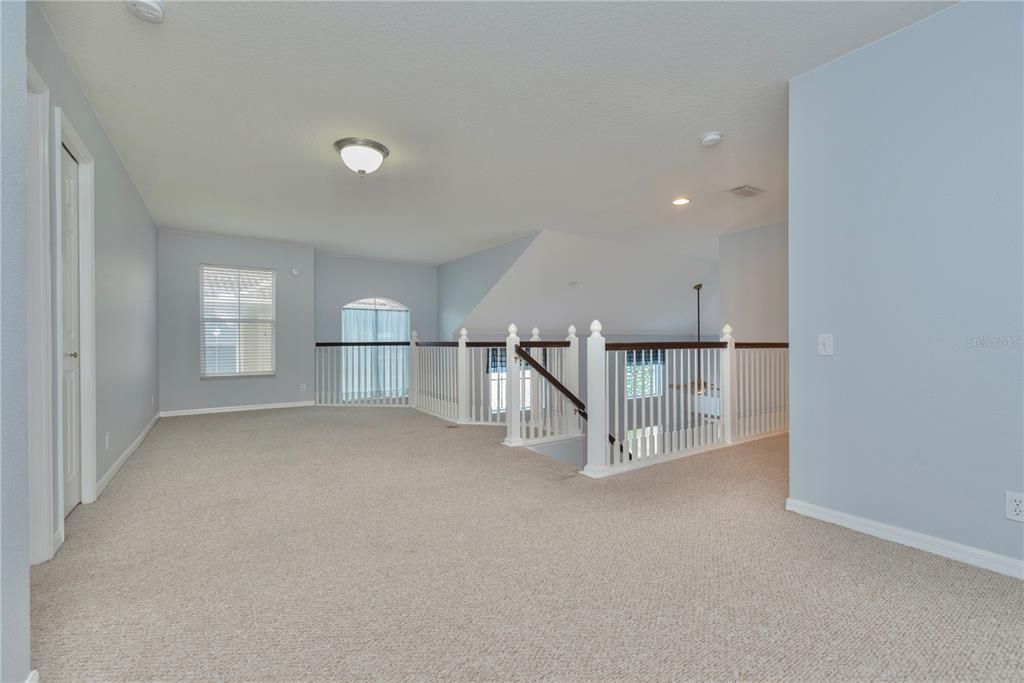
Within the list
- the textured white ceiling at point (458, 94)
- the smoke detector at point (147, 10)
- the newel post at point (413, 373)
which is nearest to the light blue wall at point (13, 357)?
the smoke detector at point (147, 10)

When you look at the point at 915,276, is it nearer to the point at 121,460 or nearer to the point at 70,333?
the point at 70,333

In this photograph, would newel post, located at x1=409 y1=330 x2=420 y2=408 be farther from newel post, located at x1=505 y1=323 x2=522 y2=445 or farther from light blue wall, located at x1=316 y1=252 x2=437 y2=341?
newel post, located at x1=505 y1=323 x2=522 y2=445

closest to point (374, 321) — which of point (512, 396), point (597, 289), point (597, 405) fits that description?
point (597, 289)

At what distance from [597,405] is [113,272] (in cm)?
360

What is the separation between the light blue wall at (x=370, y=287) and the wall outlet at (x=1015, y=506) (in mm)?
7229

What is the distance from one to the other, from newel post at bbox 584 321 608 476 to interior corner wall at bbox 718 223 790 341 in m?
3.18

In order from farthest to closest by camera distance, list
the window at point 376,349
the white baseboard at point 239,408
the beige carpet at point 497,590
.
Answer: the window at point 376,349 → the white baseboard at point 239,408 → the beige carpet at point 497,590

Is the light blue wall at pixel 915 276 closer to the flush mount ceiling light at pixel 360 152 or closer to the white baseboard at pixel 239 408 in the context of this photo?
the flush mount ceiling light at pixel 360 152

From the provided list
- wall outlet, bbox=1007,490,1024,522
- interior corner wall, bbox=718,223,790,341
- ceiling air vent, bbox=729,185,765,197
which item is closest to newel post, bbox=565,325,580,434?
ceiling air vent, bbox=729,185,765,197

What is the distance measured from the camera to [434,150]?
343cm

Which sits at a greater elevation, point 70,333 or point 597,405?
point 70,333

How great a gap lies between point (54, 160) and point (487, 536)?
2.70 metres

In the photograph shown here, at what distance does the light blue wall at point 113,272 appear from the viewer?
221cm

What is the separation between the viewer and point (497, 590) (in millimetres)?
1688
